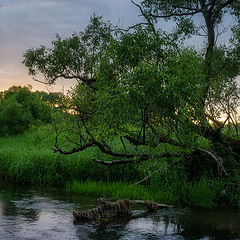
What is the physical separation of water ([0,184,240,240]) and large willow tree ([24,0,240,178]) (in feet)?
8.45

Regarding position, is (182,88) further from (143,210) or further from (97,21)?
(97,21)

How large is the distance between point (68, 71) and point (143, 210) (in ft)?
34.5

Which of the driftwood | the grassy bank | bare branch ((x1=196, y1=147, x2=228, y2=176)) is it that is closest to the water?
the driftwood

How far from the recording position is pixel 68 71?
22.6 meters

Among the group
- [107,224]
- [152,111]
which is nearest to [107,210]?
[107,224]

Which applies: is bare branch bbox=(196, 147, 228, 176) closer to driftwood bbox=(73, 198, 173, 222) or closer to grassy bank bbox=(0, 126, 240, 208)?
grassy bank bbox=(0, 126, 240, 208)

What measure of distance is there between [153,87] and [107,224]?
202 inches

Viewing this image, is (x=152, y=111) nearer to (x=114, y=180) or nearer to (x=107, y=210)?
(x=107, y=210)

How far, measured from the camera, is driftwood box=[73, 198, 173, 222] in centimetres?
1367

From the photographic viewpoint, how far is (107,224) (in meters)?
13.4

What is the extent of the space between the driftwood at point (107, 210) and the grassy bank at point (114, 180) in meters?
1.45

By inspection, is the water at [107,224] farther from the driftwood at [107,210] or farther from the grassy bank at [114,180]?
the grassy bank at [114,180]

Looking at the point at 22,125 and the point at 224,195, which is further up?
the point at 22,125

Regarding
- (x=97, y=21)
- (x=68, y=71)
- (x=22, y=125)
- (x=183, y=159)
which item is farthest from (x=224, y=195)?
(x=22, y=125)
